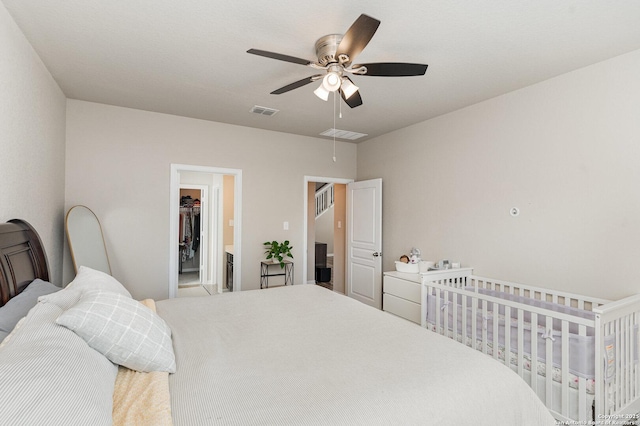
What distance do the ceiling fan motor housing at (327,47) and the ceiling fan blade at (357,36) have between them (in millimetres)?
131

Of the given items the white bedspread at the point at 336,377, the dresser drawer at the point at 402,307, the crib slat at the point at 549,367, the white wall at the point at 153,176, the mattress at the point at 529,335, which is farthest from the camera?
the white wall at the point at 153,176

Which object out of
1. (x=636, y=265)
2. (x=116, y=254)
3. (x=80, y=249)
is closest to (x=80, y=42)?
(x=80, y=249)

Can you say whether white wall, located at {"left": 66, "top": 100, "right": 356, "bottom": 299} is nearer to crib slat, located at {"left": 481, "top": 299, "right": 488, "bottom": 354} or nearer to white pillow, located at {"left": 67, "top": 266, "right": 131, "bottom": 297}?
white pillow, located at {"left": 67, "top": 266, "right": 131, "bottom": 297}

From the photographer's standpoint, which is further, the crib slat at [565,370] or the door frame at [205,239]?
the door frame at [205,239]

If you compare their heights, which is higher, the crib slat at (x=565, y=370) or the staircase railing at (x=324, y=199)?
the staircase railing at (x=324, y=199)

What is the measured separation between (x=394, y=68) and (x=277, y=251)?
311 centimetres

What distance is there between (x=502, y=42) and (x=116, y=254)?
426cm

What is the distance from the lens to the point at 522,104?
9.87 feet

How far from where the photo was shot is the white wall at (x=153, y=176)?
11.7 ft

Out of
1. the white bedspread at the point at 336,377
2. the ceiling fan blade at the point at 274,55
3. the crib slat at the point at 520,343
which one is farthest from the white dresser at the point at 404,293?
the ceiling fan blade at the point at 274,55

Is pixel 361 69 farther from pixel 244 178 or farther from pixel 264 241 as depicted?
pixel 264 241

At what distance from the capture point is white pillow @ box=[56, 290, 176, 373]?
1158 millimetres

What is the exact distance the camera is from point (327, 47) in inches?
86.0

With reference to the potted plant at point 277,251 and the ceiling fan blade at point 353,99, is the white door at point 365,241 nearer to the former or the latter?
the potted plant at point 277,251
